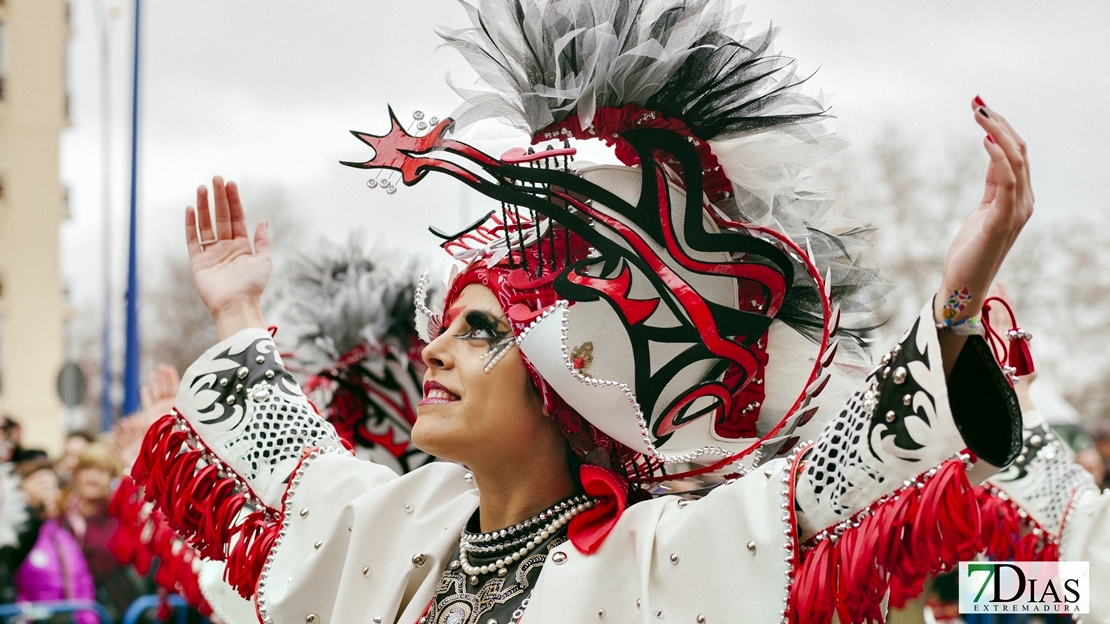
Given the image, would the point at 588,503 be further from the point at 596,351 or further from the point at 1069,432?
the point at 1069,432

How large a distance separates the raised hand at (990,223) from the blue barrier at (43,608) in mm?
5643

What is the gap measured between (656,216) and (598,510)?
2.03 ft

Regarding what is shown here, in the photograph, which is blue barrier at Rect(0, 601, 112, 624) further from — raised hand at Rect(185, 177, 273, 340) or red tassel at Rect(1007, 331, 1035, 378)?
red tassel at Rect(1007, 331, 1035, 378)

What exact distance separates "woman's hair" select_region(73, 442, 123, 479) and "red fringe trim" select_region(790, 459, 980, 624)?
558 centimetres

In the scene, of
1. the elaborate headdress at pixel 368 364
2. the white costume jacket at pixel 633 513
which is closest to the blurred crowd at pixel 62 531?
the elaborate headdress at pixel 368 364

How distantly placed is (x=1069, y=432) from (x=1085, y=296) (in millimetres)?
12960

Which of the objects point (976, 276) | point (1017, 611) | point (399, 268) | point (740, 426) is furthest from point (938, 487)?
point (399, 268)

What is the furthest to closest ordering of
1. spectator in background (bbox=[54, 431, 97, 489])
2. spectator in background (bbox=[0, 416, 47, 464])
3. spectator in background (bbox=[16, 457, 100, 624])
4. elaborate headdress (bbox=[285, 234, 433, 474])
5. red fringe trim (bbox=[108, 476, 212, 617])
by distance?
spectator in background (bbox=[54, 431, 97, 489]) → spectator in background (bbox=[0, 416, 47, 464]) → spectator in background (bbox=[16, 457, 100, 624]) → elaborate headdress (bbox=[285, 234, 433, 474]) → red fringe trim (bbox=[108, 476, 212, 617])

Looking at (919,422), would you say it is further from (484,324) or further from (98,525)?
(98,525)

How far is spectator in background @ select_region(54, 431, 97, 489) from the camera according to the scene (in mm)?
6750

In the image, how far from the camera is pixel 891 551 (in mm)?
1810

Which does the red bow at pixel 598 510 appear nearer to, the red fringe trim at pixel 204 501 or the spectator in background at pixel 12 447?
the red fringe trim at pixel 204 501

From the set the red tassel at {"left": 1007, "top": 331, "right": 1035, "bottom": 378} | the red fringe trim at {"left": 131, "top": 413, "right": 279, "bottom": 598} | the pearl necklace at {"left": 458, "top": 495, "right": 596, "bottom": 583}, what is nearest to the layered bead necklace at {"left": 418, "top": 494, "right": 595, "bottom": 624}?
the pearl necklace at {"left": 458, "top": 495, "right": 596, "bottom": 583}

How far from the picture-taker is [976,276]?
5.69ft
